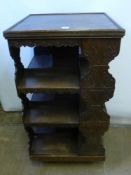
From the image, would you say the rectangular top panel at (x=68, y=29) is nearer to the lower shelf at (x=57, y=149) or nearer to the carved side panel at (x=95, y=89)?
the carved side panel at (x=95, y=89)

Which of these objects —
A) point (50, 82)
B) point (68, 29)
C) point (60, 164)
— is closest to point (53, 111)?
point (50, 82)

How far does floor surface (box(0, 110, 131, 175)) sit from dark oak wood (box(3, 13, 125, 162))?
0.27ft

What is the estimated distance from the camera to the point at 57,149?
4.61ft

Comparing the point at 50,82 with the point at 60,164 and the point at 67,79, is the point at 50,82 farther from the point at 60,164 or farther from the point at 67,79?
the point at 60,164

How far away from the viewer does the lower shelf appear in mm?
1382

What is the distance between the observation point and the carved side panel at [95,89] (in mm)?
993

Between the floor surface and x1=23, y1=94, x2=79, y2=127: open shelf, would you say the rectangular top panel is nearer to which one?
x1=23, y1=94, x2=79, y2=127: open shelf

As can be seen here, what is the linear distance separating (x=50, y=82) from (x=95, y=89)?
0.24 meters

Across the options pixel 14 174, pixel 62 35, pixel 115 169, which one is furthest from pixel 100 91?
pixel 14 174

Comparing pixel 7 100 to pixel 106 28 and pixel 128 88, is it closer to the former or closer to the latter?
pixel 128 88

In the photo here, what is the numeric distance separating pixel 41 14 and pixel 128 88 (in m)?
0.84

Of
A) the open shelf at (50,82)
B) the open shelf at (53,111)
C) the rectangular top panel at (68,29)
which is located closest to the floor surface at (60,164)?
the open shelf at (53,111)

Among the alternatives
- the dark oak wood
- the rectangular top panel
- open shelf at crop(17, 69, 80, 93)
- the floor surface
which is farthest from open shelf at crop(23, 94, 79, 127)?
the rectangular top panel

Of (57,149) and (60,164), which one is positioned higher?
(57,149)
